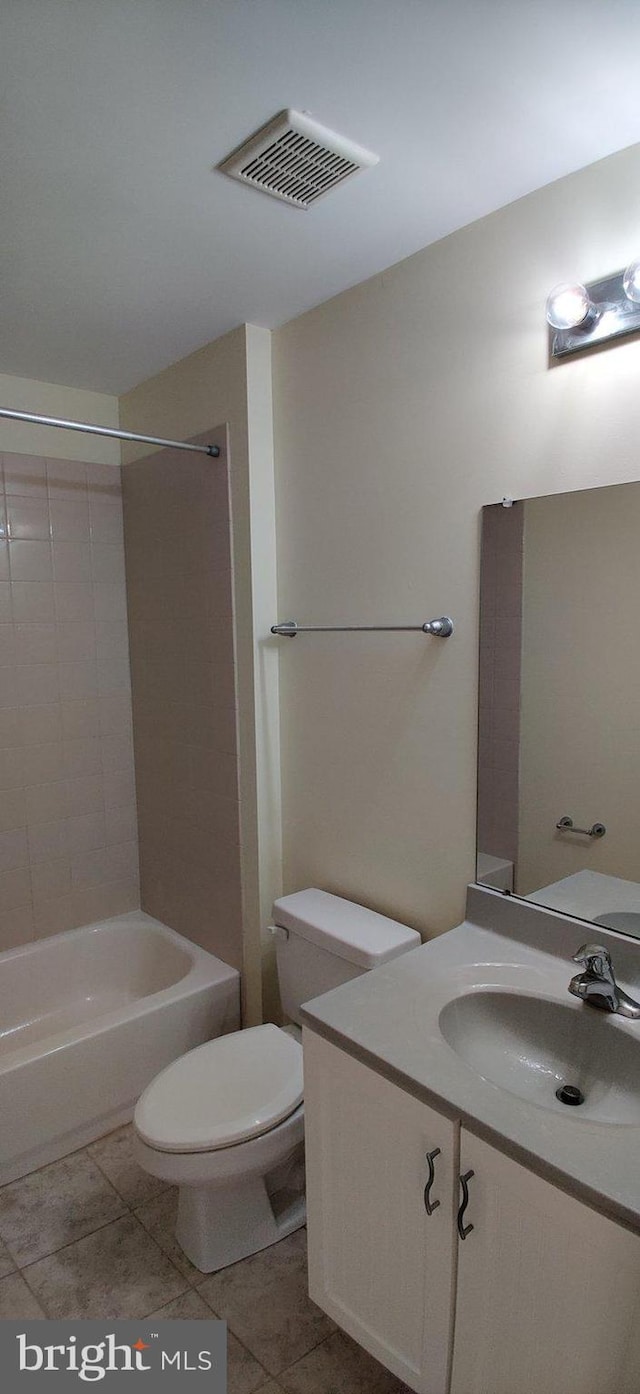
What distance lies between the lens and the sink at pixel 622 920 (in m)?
1.38

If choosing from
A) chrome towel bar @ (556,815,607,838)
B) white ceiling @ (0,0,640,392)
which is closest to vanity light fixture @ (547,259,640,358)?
white ceiling @ (0,0,640,392)

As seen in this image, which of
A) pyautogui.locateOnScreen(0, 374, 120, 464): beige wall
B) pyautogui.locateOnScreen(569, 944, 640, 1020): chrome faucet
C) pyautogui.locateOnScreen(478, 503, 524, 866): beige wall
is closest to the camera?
pyautogui.locateOnScreen(569, 944, 640, 1020): chrome faucet

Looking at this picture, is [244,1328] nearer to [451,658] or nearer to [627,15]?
[451,658]

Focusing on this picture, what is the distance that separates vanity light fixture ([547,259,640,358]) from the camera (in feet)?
4.21

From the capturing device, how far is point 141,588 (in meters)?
2.69

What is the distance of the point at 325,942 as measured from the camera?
1.85m

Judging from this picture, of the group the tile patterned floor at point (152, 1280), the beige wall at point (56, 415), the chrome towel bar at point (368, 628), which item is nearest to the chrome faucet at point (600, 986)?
the chrome towel bar at point (368, 628)

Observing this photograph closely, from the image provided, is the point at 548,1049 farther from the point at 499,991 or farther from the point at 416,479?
the point at 416,479

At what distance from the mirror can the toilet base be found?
98cm

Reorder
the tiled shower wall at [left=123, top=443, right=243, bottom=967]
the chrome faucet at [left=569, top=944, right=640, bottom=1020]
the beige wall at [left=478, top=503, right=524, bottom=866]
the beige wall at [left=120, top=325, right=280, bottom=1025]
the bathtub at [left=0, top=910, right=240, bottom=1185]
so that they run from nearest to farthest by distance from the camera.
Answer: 1. the chrome faucet at [left=569, top=944, right=640, bottom=1020]
2. the beige wall at [left=478, top=503, right=524, bottom=866]
3. the bathtub at [left=0, top=910, right=240, bottom=1185]
4. the beige wall at [left=120, top=325, right=280, bottom=1025]
5. the tiled shower wall at [left=123, top=443, right=243, bottom=967]

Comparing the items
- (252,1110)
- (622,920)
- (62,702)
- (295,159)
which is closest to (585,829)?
(622,920)

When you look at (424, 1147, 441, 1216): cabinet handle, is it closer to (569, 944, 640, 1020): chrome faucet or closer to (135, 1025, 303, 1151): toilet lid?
(569, 944, 640, 1020): chrome faucet

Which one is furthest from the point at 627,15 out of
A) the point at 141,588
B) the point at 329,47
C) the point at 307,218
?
the point at 141,588

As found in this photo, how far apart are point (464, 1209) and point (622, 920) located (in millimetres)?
594
